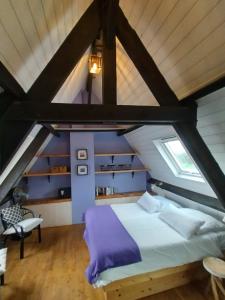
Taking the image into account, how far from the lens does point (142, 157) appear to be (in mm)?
4688

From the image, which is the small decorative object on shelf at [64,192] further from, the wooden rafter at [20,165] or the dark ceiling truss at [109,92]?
the dark ceiling truss at [109,92]

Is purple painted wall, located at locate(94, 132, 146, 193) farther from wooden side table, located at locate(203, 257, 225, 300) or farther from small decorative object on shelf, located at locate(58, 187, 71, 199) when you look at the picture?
wooden side table, located at locate(203, 257, 225, 300)

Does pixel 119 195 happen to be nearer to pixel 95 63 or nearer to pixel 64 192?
pixel 64 192

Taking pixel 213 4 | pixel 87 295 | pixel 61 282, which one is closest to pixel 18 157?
pixel 61 282

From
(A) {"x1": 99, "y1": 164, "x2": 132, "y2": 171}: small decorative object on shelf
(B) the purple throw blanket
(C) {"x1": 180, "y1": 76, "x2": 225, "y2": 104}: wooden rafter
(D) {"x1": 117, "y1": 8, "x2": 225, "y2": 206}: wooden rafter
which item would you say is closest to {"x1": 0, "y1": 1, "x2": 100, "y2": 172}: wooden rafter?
(D) {"x1": 117, "y1": 8, "x2": 225, "y2": 206}: wooden rafter

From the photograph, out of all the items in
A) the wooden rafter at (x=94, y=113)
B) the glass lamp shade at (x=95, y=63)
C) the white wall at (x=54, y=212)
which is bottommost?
the white wall at (x=54, y=212)

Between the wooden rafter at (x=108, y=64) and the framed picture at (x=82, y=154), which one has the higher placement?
the wooden rafter at (x=108, y=64)

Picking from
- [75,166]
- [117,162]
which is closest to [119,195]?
[117,162]

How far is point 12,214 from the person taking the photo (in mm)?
3385

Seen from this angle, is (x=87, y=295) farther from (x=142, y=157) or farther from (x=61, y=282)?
(x=142, y=157)

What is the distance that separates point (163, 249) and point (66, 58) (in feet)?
7.74

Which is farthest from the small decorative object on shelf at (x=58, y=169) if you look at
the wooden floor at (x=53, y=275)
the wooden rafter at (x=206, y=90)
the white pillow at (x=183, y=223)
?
the wooden rafter at (x=206, y=90)

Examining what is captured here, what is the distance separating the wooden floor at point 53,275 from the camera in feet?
7.30

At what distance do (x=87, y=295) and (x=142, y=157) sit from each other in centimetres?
309
